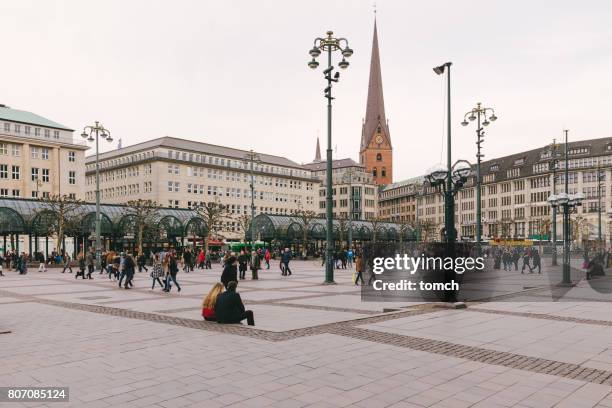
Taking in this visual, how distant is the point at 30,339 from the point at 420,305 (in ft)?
33.8

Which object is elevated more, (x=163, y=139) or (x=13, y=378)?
(x=163, y=139)

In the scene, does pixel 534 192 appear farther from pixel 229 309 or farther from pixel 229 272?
pixel 229 309

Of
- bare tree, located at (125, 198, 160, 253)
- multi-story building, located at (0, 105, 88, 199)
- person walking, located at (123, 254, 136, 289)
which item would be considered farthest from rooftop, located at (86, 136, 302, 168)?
person walking, located at (123, 254, 136, 289)

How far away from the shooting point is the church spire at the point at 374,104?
5979 inches

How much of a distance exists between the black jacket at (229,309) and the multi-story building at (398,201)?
13372 centimetres

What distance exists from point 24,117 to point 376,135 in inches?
3722

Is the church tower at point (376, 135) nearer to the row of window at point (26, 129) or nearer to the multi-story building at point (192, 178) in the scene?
the multi-story building at point (192, 178)

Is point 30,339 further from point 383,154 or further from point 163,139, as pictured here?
point 383,154

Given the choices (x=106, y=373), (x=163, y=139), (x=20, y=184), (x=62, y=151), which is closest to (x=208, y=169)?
(x=163, y=139)

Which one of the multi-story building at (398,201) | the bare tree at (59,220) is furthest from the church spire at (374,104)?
the bare tree at (59,220)

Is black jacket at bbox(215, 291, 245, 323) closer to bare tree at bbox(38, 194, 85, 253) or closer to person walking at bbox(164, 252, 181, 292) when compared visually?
person walking at bbox(164, 252, 181, 292)

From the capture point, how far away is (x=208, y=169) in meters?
104

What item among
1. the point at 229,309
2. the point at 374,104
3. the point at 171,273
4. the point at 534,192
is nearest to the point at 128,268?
the point at 171,273

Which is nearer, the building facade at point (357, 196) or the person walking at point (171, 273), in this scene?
the person walking at point (171, 273)
